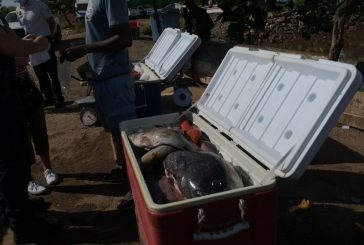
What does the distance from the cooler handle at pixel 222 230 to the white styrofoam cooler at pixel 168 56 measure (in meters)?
2.83

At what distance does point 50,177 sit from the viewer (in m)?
3.88

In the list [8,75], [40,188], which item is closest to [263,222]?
[8,75]

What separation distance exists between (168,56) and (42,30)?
7.70 ft

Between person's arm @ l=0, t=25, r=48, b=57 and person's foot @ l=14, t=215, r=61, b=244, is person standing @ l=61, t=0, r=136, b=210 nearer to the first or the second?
person's arm @ l=0, t=25, r=48, b=57

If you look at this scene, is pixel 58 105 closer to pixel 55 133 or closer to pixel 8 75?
pixel 55 133

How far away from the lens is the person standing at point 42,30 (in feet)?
18.9

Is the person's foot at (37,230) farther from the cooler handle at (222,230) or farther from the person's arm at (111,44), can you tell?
the cooler handle at (222,230)

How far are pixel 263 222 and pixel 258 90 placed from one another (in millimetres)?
835

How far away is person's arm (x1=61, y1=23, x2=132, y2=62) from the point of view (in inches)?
107

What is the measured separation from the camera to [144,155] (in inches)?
85.0

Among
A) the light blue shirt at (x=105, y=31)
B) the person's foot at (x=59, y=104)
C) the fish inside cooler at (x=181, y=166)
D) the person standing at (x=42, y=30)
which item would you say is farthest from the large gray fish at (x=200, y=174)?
the person's foot at (x=59, y=104)

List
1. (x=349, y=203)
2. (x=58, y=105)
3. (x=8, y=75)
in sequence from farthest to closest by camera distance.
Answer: (x=58, y=105) → (x=349, y=203) → (x=8, y=75)

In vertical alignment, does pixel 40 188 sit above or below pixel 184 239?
below

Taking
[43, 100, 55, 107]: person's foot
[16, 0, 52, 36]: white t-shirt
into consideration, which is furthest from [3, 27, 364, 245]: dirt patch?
[16, 0, 52, 36]: white t-shirt
